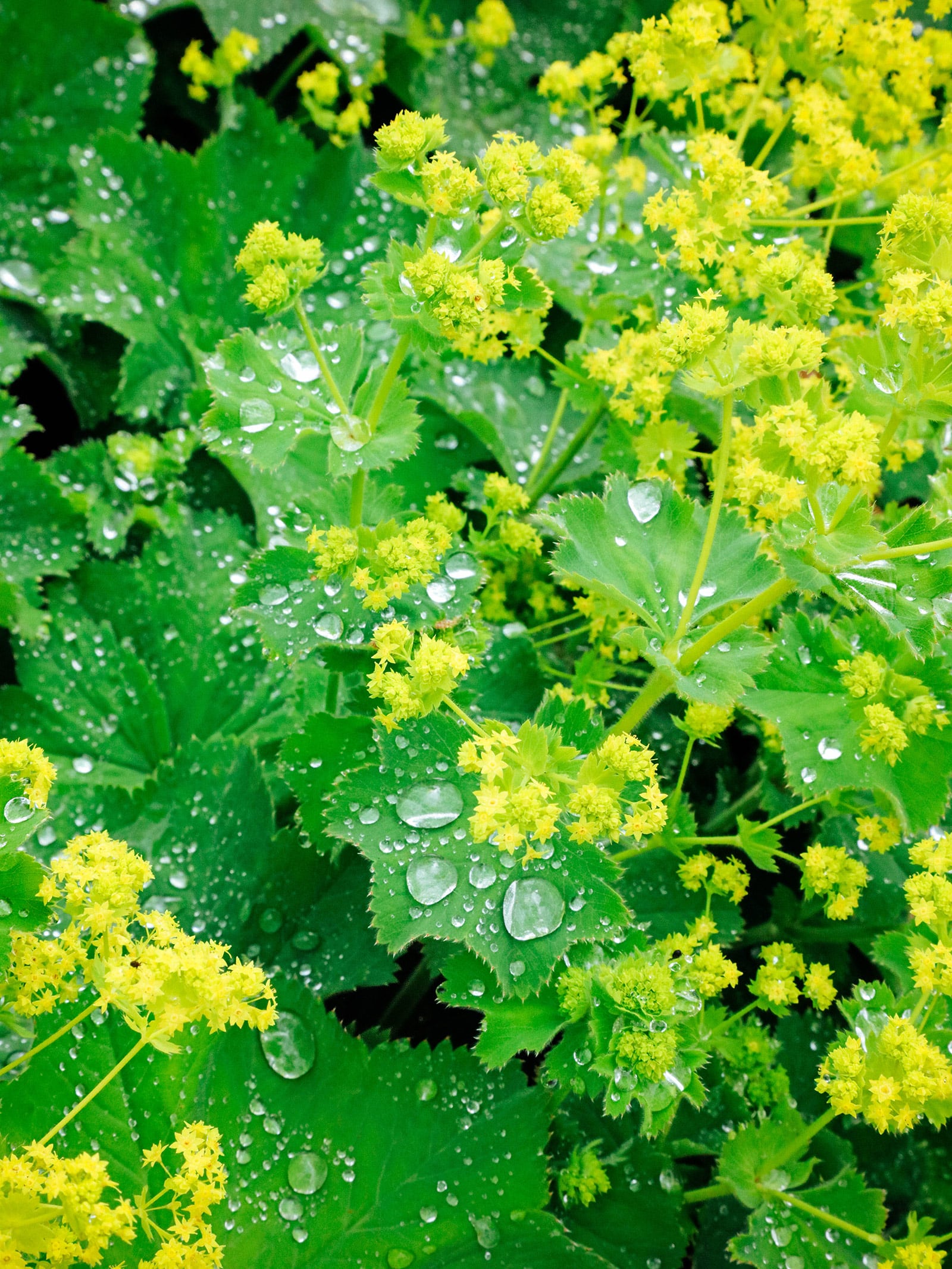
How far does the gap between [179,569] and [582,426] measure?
0.59m

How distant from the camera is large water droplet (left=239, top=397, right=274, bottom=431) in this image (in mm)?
923

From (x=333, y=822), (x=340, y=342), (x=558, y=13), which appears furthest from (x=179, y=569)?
(x=558, y=13)

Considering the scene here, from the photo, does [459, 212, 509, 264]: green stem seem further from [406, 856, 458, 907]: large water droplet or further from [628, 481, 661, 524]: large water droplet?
[406, 856, 458, 907]: large water droplet

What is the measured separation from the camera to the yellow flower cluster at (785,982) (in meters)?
0.98

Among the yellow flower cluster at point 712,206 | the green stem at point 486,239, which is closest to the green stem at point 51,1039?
the green stem at point 486,239

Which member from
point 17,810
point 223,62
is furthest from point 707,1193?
point 223,62

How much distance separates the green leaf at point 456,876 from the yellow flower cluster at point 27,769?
24 centimetres

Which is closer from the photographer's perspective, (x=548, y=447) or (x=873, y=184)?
(x=873, y=184)

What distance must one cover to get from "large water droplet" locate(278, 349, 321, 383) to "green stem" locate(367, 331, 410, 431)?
0.32ft

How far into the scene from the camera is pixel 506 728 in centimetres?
87

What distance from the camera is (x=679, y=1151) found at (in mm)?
1067

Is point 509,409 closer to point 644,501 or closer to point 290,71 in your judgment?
point 644,501

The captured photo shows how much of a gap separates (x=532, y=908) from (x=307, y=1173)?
1.23 ft

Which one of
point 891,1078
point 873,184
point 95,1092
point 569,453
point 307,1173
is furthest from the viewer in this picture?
point 569,453
